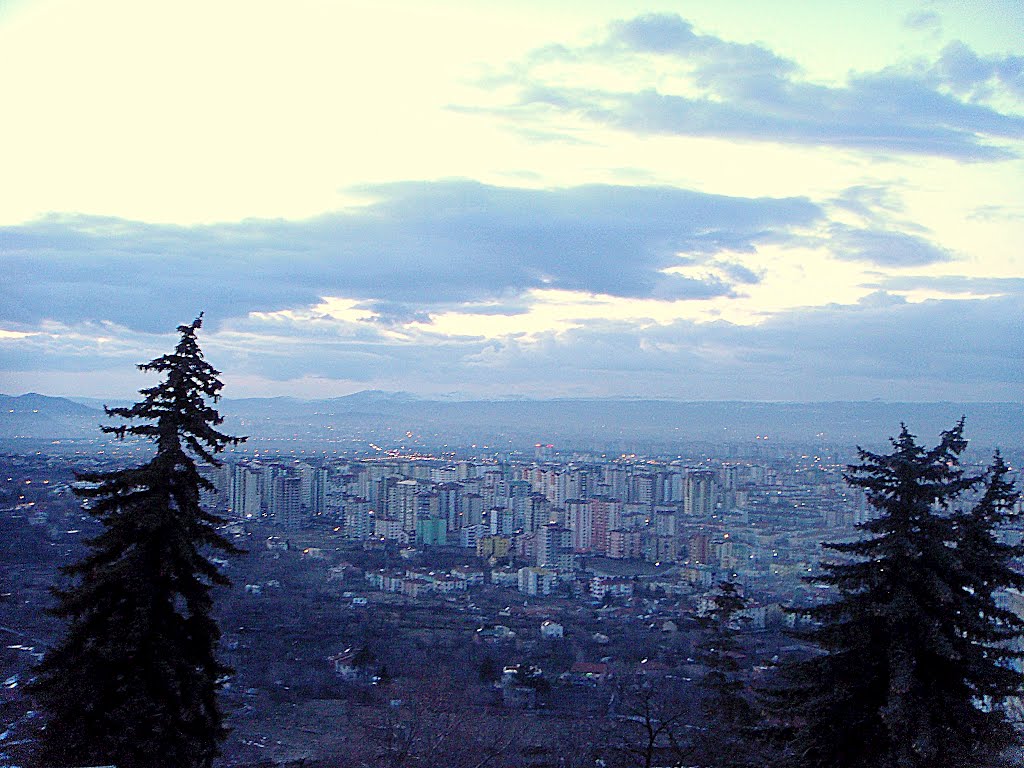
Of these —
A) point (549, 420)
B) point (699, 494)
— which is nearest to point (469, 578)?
point (699, 494)

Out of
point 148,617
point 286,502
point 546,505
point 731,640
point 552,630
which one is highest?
point 148,617

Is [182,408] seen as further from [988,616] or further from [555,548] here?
[555,548]

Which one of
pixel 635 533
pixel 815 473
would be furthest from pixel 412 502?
pixel 815 473

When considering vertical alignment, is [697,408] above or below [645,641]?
above

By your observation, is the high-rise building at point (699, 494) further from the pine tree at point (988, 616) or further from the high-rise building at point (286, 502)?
the pine tree at point (988, 616)

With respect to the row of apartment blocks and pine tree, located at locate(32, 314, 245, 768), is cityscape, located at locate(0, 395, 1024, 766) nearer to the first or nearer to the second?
the row of apartment blocks

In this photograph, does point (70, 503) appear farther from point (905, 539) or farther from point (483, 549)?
point (905, 539)

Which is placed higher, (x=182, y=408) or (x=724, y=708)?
(x=182, y=408)
